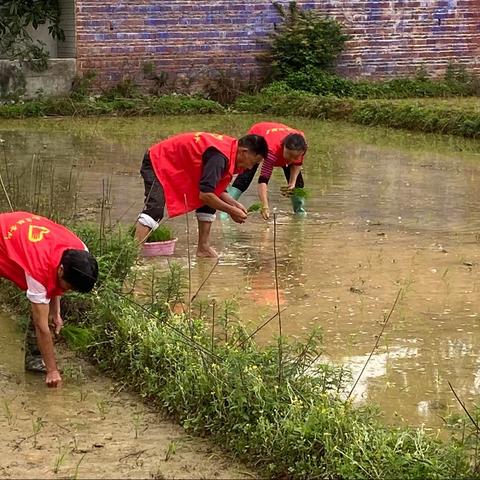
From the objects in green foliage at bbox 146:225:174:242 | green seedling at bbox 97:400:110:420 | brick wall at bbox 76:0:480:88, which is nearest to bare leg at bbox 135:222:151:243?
green foliage at bbox 146:225:174:242

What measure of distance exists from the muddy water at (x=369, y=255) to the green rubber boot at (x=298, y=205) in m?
0.14

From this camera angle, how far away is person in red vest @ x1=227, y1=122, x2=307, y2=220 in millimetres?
9297

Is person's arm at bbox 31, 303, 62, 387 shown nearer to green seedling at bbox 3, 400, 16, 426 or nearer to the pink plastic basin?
green seedling at bbox 3, 400, 16, 426

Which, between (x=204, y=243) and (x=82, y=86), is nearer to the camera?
(x=204, y=243)

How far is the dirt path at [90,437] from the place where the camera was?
4516 mm

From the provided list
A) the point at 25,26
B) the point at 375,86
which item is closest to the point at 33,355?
the point at 25,26

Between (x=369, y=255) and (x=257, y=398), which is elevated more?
(x=257, y=398)

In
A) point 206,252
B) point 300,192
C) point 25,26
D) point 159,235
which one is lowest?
point 206,252

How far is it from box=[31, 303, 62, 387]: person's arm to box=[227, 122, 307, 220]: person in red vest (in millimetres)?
3796

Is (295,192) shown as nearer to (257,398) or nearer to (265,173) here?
(265,173)

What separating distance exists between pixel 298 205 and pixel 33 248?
483 cm

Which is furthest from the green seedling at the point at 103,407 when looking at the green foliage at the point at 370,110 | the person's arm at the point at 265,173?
the green foliage at the point at 370,110

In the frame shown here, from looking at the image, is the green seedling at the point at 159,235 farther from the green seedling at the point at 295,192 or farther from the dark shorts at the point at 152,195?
the green seedling at the point at 295,192

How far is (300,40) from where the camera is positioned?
67.5 feet
